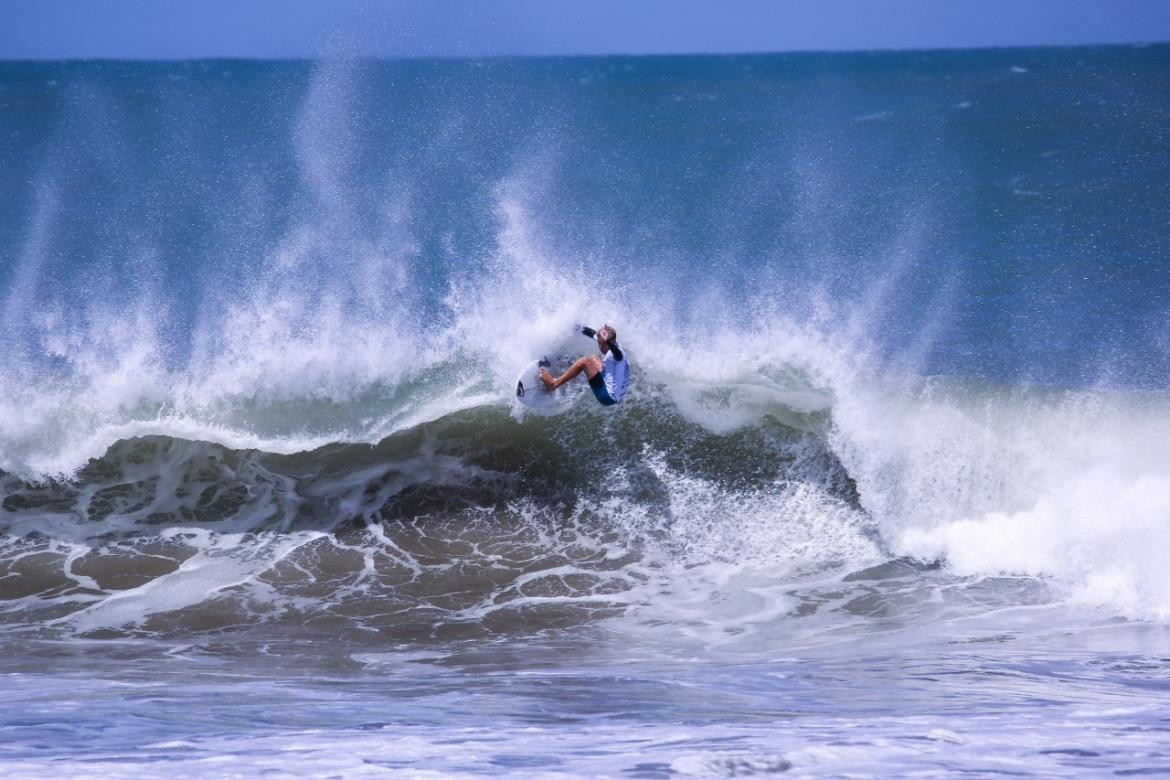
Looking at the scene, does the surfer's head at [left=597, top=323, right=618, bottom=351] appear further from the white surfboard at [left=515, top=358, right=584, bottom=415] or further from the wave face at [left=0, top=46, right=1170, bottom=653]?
the wave face at [left=0, top=46, right=1170, bottom=653]

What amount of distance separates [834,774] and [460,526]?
6814 millimetres

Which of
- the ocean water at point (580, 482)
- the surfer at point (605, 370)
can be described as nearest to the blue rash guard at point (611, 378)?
the surfer at point (605, 370)

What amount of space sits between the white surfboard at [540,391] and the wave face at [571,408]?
1.98ft

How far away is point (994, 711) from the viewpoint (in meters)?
7.11

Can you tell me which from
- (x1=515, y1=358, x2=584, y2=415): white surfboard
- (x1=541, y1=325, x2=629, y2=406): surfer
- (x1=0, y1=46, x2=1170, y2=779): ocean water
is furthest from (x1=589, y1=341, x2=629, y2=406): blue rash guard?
(x1=0, y1=46, x2=1170, y2=779): ocean water

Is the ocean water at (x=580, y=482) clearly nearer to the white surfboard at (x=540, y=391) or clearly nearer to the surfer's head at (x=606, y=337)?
the white surfboard at (x=540, y=391)

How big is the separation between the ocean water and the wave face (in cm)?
6

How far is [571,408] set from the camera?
44.8 ft

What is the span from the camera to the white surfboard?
1223 centimetres

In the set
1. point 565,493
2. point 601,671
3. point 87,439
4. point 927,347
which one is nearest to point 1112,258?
point 927,347

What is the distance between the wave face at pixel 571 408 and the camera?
10.9m

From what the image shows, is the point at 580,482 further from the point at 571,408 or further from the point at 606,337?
the point at 606,337

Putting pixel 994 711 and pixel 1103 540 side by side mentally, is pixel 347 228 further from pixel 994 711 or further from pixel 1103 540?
pixel 994 711

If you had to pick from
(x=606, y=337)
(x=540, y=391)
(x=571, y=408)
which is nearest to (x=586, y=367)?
(x=606, y=337)
